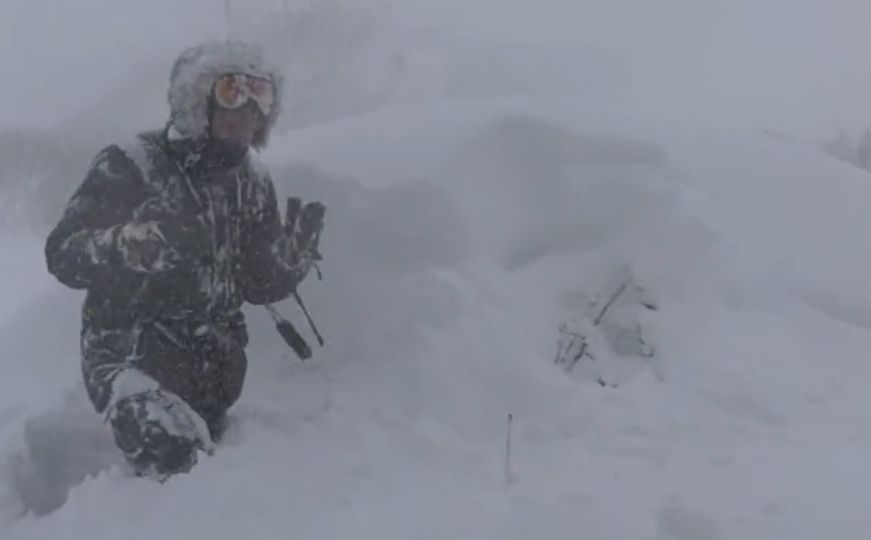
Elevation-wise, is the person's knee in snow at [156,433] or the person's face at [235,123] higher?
the person's face at [235,123]

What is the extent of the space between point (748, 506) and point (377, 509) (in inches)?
38.9

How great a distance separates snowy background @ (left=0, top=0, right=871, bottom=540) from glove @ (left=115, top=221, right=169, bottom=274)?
1.98 ft

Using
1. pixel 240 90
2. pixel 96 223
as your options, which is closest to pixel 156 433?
pixel 96 223

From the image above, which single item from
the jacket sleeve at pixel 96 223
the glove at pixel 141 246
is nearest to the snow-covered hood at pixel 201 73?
the jacket sleeve at pixel 96 223

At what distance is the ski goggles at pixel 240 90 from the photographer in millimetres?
3129

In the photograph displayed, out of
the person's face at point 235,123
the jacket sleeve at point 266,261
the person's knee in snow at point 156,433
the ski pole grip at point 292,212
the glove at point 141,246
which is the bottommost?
the person's knee in snow at point 156,433

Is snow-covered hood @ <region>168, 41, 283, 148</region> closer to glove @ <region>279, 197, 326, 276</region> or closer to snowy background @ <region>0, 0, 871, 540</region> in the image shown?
glove @ <region>279, 197, 326, 276</region>

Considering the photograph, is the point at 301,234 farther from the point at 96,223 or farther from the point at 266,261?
the point at 96,223

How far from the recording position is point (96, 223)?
10.2 feet

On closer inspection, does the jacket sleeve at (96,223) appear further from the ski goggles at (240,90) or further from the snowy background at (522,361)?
the snowy background at (522,361)

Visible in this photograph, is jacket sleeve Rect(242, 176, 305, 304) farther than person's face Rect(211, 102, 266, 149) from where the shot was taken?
Yes

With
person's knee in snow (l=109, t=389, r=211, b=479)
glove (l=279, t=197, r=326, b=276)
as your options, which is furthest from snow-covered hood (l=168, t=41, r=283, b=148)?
person's knee in snow (l=109, t=389, r=211, b=479)

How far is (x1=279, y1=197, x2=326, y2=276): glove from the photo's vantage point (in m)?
3.44

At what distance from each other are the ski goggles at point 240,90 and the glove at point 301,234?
403 mm
